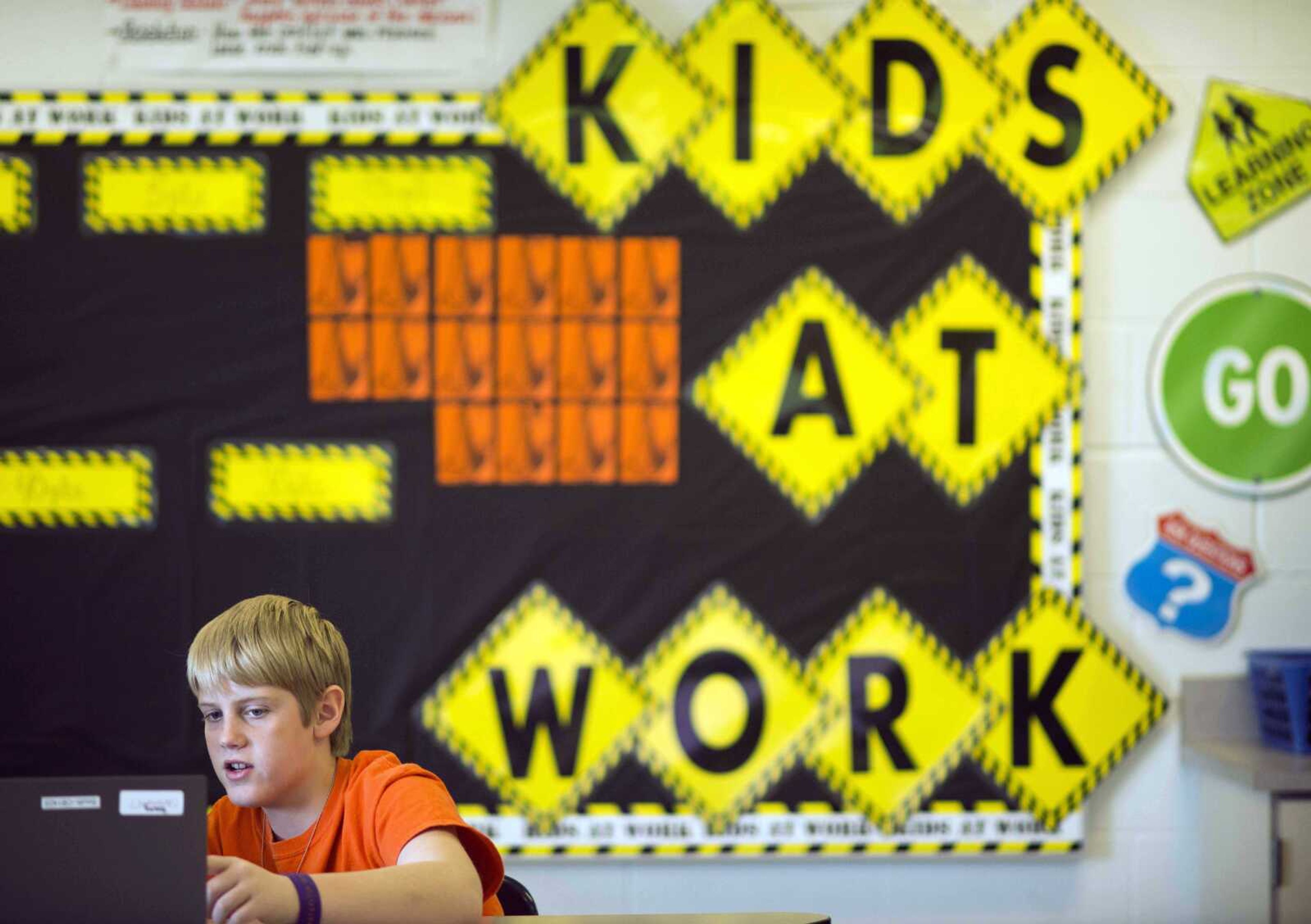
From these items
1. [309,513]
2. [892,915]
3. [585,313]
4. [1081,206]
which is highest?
[1081,206]

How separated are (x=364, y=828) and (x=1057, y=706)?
5.46 feet

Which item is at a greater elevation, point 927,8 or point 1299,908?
point 927,8

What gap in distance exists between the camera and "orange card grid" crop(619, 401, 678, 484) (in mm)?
2426

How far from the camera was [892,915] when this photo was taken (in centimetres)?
246

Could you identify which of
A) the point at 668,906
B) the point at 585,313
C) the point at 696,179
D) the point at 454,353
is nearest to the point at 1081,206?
the point at 696,179

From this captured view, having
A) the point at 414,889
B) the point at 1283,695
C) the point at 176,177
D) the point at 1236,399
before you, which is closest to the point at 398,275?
the point at 176,177

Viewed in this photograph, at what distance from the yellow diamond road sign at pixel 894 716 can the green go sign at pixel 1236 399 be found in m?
0.70

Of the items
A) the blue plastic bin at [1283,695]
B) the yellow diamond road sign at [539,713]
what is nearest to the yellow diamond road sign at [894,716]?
the yellow diamond road sign at [539,713]

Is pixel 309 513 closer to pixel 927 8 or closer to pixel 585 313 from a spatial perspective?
pixel 585 313

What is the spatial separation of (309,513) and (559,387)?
574mm

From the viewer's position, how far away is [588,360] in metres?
2.42

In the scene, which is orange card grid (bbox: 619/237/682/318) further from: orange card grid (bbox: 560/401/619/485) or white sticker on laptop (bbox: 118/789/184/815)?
white sticker on laptop (bbox: 118/789/184/815)

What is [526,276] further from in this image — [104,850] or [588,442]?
[104,850]

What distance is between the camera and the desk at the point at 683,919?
1156 millimetres
